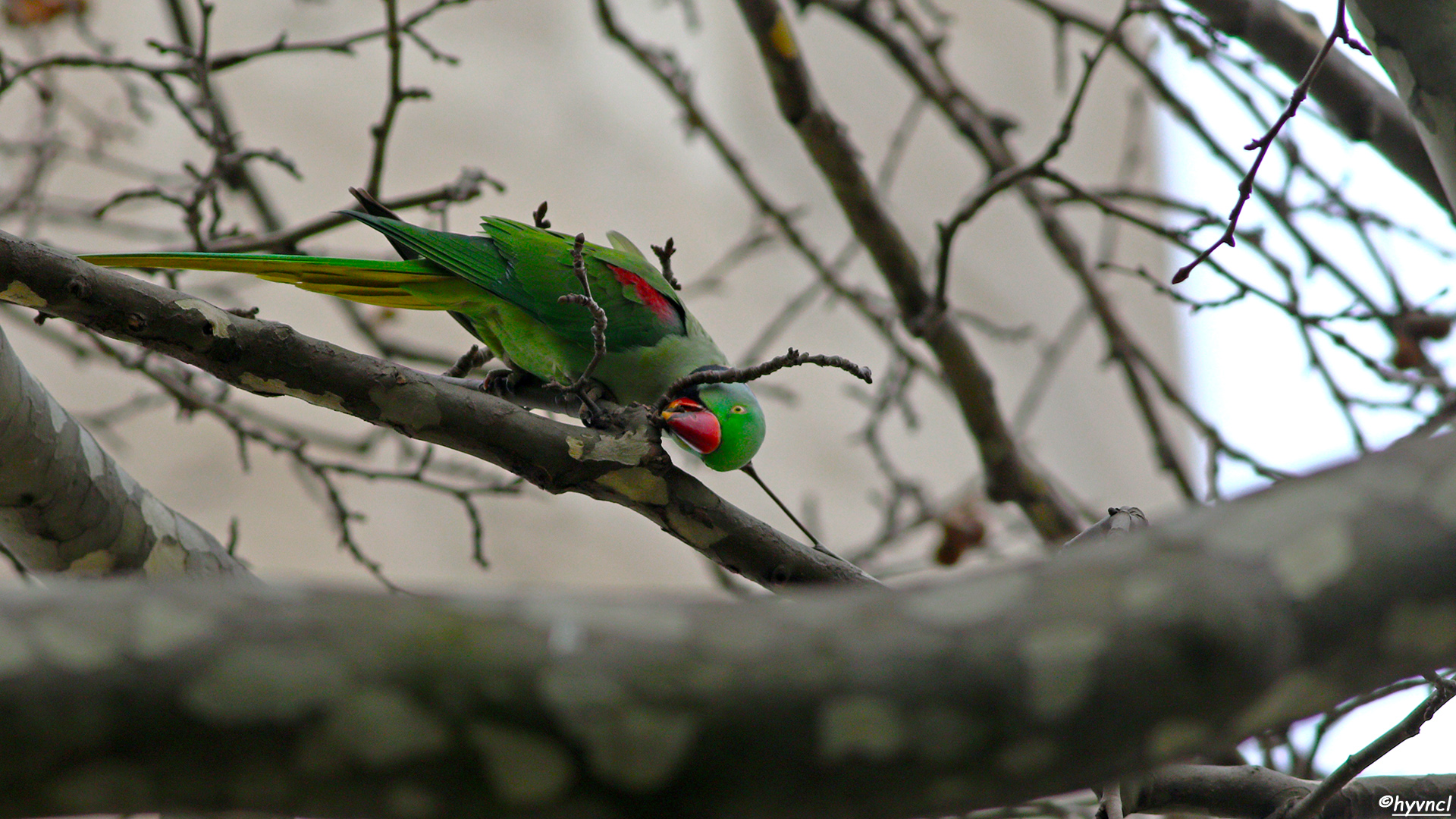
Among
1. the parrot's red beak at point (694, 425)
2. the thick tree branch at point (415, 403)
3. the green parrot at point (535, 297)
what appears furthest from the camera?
the green parrot at point (535, 297)

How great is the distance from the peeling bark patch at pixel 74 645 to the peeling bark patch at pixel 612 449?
1.03 m

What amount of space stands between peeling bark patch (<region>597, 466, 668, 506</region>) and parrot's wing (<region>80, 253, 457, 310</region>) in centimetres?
86

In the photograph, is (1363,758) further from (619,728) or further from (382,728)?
(382,728)

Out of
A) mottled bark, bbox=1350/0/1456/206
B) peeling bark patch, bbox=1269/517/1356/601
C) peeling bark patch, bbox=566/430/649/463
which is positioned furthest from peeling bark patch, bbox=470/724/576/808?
mottled bark, bbox=1350/0/1456/206

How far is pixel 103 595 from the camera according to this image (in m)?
0.63

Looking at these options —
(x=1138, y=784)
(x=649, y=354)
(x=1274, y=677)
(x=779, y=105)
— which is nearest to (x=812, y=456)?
(x=779, y=105)

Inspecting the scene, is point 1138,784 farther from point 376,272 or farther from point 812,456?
point 812,456

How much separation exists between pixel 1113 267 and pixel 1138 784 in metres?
1.35

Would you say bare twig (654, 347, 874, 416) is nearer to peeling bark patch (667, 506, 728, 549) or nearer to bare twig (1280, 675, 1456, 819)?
peeling bark patch (667, 506, 728, 549)

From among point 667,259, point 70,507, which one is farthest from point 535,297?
point 70,507

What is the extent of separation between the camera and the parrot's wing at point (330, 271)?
6.31 ft

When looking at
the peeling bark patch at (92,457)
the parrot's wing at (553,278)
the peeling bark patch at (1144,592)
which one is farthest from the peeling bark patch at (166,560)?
the peeling bark patch at (1144,592)

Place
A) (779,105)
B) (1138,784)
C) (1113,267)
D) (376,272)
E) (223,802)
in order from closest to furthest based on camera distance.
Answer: (223,802) → (1138,784) → (376,272) → (1113,267) → (779,105)

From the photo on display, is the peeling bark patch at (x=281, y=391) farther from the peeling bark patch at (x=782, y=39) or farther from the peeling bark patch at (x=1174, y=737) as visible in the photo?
the peeling bark patch at (x=782, y=39)
